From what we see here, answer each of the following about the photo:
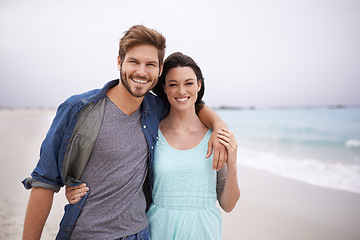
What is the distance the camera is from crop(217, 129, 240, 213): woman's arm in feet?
7.44

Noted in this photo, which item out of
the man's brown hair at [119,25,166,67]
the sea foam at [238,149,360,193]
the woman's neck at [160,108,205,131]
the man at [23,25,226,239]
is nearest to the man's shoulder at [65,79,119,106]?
the man at [23,25,226,239]

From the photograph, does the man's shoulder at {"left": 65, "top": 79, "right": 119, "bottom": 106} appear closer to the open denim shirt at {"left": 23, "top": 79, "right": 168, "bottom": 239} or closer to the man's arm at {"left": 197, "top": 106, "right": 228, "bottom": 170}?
the open denim shirt at {"left": 23, "top": 79, "right": 168, "bottom": 239}

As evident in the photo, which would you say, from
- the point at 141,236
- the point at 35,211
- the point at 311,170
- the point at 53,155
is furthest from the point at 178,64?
the point at 311,170

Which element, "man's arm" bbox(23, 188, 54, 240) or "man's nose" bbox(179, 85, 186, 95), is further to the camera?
"man's nose" bbox(179, 85, 186, 95)

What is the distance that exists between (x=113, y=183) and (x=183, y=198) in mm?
646

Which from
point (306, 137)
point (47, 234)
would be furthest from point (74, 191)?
point (306, 137)

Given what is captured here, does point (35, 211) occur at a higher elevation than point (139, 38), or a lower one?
lower

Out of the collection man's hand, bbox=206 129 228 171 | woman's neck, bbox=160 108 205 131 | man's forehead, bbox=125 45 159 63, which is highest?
man's forehead, bbox=125 45 159 63

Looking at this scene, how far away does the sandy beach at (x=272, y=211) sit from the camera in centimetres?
453

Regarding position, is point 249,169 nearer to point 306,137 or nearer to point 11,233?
point 11,233

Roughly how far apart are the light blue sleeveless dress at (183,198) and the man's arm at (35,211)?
0.87 meters

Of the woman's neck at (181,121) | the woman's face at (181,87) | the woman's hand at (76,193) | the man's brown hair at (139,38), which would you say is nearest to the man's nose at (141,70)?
the man's brown hair at (139,38)

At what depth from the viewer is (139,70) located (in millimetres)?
2131

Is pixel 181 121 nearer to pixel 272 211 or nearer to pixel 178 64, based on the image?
pixel 178 64
